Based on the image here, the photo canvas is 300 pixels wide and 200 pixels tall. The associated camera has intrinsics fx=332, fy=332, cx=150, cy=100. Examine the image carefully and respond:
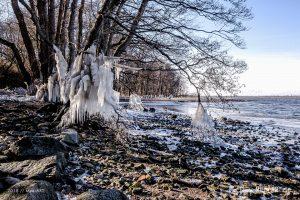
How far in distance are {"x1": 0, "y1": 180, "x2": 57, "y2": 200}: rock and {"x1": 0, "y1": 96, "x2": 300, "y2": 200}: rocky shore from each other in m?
0.01

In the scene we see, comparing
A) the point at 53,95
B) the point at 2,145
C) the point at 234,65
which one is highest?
the point at 234,65

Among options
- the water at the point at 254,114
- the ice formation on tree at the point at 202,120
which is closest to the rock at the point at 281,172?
the water at the point at 254,114

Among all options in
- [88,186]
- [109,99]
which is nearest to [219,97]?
[109,99]

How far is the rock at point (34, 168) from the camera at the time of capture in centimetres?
495

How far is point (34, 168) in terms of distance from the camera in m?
5.15

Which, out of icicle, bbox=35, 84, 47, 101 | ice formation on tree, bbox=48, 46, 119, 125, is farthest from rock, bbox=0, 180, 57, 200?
icicle, bbox=35, 84, 47, 101

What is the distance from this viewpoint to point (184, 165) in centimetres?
693

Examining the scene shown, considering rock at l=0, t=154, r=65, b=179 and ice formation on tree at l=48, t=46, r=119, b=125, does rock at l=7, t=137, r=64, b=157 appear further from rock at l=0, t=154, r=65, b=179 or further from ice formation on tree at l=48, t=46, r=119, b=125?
ice formation on tree at l=48, t=46, r=119, b=125

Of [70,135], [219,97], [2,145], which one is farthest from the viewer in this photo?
[219,97]

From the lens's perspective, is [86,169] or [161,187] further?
[86,169]

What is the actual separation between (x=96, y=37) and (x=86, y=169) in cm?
486

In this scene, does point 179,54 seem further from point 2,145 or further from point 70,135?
point 2,145

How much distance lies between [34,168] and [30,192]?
138 centimetres

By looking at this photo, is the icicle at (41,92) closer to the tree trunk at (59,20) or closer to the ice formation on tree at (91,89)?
the tree trunk at (59,20)
